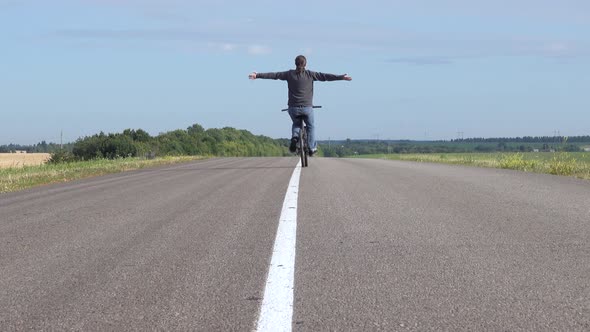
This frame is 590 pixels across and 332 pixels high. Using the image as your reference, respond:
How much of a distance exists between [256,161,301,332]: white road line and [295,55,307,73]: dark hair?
10426mm

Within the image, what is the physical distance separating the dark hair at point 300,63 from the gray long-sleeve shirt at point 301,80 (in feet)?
0.32

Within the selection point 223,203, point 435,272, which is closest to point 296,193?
point 223,203

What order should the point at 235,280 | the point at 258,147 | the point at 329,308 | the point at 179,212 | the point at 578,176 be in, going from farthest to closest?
the point at 258,147
the point at 578,176
the point at 179,212
the point at 235,280
the point at 329,308

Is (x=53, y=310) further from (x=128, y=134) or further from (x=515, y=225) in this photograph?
(x=128, y=134)

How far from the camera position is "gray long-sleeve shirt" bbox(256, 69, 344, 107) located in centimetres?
1781

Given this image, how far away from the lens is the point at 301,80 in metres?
17.9

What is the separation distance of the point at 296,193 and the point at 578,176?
825 centimetres

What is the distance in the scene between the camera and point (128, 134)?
63312 millimetres

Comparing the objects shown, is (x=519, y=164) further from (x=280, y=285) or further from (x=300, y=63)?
(x=280, y=285)

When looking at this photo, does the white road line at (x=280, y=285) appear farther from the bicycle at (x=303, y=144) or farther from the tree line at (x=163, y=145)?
the tree line at (x=163, y=145)

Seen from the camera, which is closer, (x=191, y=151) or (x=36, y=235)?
(x=36, y=235)

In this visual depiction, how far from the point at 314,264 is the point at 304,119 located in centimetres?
1347

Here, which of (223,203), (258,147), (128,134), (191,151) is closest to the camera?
(223,203)

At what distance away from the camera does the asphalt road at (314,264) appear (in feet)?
13.3
